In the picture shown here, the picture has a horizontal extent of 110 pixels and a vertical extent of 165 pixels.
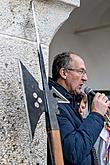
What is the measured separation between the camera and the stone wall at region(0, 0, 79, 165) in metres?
1.38

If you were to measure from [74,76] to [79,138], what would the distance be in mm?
418

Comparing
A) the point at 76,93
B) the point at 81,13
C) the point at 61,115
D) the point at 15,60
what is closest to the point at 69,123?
the point at 61,115

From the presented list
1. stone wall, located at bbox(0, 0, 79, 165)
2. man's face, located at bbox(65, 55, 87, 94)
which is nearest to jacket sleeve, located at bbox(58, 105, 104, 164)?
stone wall, located at bbox(0, 0, 79, 165)

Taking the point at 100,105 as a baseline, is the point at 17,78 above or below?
above

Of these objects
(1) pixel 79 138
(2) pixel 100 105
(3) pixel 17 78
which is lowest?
(1) pixel 79 138

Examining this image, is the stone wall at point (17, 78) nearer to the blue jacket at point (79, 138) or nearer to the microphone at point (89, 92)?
the blue jacket at point (79, 138)

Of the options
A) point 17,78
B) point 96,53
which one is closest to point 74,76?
point 17,78

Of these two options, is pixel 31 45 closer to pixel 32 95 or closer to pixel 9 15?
pixel 9 15

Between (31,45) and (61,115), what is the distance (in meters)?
0.39

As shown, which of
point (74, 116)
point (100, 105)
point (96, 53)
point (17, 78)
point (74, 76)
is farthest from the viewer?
point (96, 53)

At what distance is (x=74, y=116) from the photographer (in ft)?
6.07

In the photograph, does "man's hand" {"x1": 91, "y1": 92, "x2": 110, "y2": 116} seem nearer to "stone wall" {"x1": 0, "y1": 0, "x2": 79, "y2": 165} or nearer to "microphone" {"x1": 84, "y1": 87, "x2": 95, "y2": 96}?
"microphone" {"x1": 84, "y1": 87, "x2": 95, "y2": 96}

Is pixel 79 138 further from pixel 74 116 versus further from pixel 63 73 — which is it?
pixel 63 73

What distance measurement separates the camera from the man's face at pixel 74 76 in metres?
1.99
